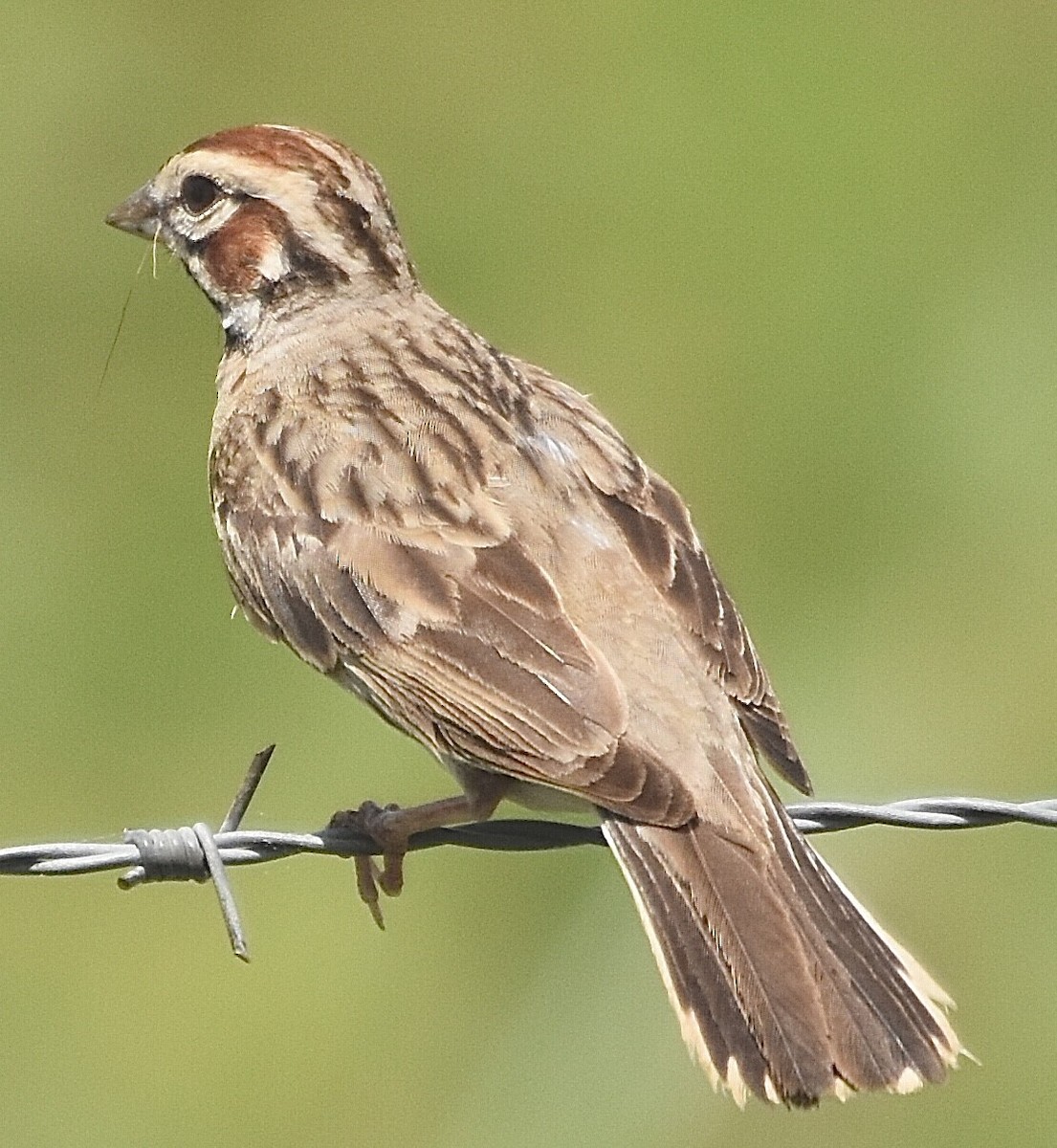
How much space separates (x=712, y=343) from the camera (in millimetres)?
13508

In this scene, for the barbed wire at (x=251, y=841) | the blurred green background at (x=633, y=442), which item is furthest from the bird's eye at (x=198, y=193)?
the blurred green background at (x=633, y=442)

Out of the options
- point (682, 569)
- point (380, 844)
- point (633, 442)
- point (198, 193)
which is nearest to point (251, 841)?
point (380, 844)

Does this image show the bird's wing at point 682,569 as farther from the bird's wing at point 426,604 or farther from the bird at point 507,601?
the bird's wing at point 426,604

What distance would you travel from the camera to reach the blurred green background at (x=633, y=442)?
9.88 metres

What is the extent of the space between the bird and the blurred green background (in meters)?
2.44

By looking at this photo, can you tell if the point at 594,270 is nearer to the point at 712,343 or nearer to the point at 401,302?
the point at 712,343

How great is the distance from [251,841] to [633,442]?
21.0 ft

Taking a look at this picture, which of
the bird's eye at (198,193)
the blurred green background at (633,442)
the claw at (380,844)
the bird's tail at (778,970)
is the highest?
the bird's eye at (198,193)

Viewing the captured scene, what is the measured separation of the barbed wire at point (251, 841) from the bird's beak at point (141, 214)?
278 centimetres

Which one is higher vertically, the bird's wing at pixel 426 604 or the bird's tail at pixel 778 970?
the bird's wing at pixel 426 604

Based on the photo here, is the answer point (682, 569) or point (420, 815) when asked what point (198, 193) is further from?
point (420, 815)

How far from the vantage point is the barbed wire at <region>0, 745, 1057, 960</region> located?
239 inches

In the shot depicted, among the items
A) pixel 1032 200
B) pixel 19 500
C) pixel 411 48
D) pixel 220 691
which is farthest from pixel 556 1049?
pixel 411 48

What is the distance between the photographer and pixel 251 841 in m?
6.20
